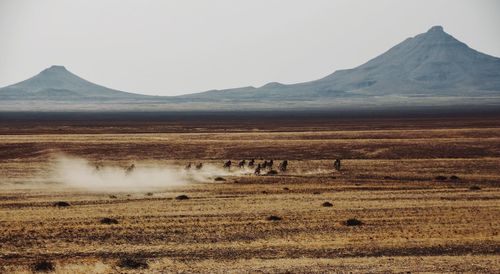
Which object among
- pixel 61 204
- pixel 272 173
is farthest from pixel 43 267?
pixel 272 173

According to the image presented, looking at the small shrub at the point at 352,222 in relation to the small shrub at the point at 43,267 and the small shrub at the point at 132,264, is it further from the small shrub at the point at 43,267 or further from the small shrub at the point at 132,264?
the small shrub at the point at 43,267

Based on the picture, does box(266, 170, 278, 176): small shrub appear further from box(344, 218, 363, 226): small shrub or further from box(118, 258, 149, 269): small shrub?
box(118, 258, 149, 269): small shrub

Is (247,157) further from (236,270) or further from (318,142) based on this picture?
(236,270)

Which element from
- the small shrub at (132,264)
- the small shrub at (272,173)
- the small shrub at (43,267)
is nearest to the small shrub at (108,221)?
the small shrub at (132,264)

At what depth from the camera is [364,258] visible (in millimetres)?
22250

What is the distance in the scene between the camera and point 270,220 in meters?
29.1

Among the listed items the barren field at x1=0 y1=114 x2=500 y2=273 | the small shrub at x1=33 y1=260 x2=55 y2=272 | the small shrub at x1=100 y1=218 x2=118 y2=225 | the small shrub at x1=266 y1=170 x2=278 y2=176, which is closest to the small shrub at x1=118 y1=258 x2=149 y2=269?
the barren field at x1=0 y1=114 x2=500 y2=273

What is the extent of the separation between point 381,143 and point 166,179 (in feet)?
106

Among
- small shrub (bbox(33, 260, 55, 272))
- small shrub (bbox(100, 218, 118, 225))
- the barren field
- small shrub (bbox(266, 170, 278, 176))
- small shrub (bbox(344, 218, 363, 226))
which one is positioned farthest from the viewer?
small shrub (bbox(266, 170, 278, 176))

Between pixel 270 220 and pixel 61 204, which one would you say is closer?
pixel 270 220

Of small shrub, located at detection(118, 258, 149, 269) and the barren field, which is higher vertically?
small shrub, located at detection(118, 258, 149, 269)

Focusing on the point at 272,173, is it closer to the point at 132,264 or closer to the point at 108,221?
the point at 108,221

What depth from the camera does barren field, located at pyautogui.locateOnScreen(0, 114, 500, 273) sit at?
862 inches

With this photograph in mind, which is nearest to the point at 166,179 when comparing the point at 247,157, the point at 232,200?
the point at 232,200
